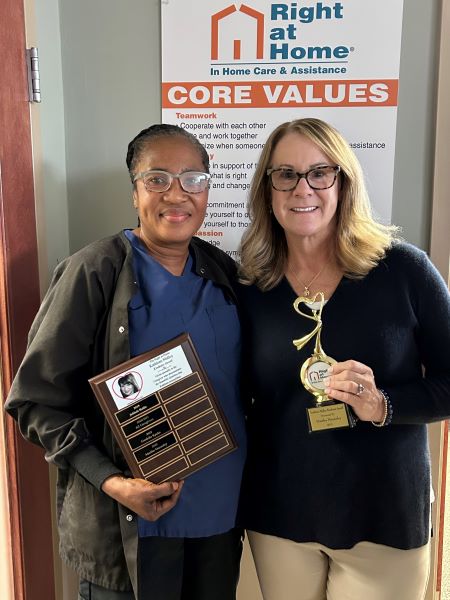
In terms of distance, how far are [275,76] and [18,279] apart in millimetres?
967

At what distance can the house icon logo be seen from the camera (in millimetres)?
1642

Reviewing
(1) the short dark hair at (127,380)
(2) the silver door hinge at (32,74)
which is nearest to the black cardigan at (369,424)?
(1) the short dark hair at (127,380)

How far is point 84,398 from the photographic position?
1.32 m

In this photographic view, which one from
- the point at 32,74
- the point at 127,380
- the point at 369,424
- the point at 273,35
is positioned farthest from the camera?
the point at 273,35

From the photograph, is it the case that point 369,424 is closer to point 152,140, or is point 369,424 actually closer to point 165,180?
point 165,180

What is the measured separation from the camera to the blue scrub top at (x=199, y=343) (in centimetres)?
128

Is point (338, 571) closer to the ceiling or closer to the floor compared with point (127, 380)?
closer to the floor

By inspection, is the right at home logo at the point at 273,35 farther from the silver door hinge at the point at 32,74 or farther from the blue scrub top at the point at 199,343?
the blue scrub top at the point at 199,343

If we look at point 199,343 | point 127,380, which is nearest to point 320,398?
point 199,343

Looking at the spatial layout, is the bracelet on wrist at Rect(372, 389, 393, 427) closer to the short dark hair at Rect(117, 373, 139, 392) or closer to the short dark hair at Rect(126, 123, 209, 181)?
the short dark hair at Rect(117, 373, 139, 392)

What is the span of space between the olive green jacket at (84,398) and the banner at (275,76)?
60 cm

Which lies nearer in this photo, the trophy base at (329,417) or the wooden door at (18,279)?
the trophy base at (329,417)

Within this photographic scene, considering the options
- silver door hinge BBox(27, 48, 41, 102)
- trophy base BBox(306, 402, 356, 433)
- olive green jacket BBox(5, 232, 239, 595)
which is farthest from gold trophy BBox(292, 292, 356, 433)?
silver door hinge BBox(27, 48, 41, 102)

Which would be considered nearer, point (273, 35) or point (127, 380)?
point (127, 380)
